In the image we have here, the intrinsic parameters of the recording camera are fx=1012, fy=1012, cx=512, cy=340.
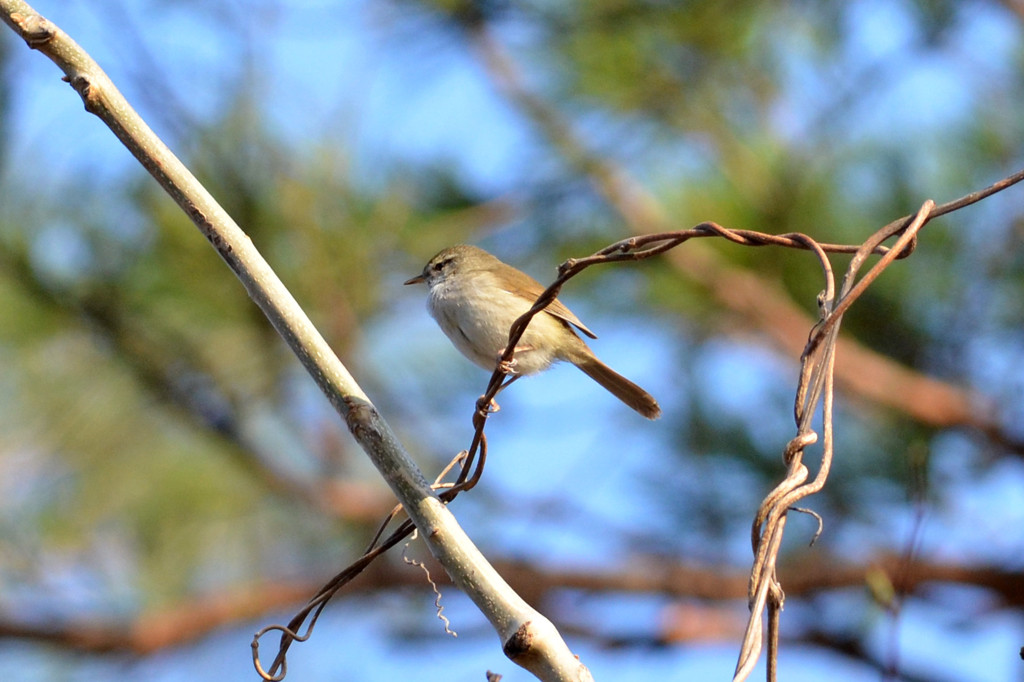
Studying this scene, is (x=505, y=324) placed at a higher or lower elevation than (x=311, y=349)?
higher

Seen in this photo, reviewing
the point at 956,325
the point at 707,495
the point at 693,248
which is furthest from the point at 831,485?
the point at 693,248

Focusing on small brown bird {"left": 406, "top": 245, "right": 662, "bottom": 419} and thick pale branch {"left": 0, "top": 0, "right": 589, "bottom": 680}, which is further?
small brown bird {"left": 406, "top": 245, "right": 662, "bottom": 419}

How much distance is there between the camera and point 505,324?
2684mm

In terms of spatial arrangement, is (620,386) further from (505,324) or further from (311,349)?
(311,349)

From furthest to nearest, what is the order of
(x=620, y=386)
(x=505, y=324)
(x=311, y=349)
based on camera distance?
1. (x=620, y=386)
2. (x=505, y=324)
3. (x=311, y=349)

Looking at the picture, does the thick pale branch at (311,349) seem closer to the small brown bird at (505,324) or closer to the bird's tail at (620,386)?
the small brown bird at (505,324)

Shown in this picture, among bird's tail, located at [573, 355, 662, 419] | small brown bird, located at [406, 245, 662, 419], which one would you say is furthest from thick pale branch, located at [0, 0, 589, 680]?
bird's tail, located at [573, 355, 662, 419]

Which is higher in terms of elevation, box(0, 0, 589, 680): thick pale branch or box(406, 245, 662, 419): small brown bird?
box(406, 245, 662, 419): small brown bird

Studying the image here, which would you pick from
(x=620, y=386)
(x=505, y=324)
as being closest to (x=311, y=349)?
(x=505, y=324)

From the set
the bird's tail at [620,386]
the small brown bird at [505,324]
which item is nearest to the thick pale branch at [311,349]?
the small brown bird at [505,324]

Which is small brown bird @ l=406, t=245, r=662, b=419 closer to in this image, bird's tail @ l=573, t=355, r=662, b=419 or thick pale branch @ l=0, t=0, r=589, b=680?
bird's tail @ l=573, t=355, r=662, b=419

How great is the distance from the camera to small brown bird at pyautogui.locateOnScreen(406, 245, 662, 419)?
2693 millimetres

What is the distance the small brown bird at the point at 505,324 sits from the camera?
8.84 feet

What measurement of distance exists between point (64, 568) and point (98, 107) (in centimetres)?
404
